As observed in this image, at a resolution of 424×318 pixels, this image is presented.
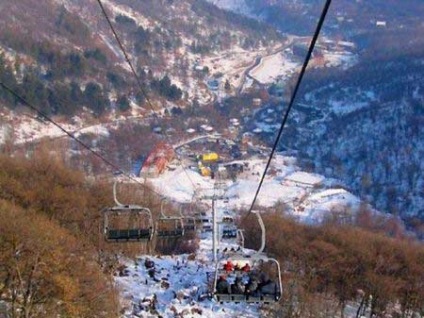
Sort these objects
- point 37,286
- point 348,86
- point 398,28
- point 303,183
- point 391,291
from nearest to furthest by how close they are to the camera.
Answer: point 37,286 < point 391,291 < point 303,183 < point 348,86 < point 398,28

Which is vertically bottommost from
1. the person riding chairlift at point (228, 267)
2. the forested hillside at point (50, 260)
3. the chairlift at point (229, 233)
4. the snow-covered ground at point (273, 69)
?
the forested hillside at point (50, 260)

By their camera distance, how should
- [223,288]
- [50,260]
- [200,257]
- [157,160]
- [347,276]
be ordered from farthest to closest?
1. [157,160]
2. [200,257]
3. [347,276]
4. [50,260]
5. [223,288]

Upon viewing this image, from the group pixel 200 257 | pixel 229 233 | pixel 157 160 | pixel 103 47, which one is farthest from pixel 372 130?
pixel 229 233

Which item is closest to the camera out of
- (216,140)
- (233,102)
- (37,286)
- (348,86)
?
(37,286)

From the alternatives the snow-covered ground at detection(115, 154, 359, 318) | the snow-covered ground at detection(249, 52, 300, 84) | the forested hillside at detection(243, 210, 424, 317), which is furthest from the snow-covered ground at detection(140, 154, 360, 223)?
the snow-covered ground at detection(249, 52, 300, 84)

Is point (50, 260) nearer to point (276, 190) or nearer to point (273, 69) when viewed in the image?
point (276, 190)

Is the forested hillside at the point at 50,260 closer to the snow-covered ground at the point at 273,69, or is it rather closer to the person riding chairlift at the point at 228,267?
the person riding chairlift at the point at 228,267

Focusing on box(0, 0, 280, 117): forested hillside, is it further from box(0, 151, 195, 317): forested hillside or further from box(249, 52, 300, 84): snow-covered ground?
box(0, 151, 195, 317): forested hillside

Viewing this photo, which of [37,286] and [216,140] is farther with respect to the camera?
[216,140]

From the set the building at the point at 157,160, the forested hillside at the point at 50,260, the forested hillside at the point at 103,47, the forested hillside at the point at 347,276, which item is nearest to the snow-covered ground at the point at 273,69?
the forested hillside at the point at 103,47

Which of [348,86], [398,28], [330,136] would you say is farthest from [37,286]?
[398,28]

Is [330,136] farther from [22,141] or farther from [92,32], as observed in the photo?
[92,32]
